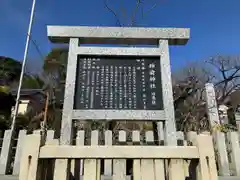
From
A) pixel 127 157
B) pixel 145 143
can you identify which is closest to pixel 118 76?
pixel 127 157

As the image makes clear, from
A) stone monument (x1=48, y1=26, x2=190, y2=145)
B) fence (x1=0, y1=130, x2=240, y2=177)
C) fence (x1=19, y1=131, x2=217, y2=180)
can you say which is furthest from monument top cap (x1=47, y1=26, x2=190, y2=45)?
fence (x1=0, y1=130, x2=240, y2=177)

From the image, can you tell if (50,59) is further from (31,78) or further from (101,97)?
(101,97)

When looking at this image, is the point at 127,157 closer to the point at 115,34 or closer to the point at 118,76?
the point at 118,76

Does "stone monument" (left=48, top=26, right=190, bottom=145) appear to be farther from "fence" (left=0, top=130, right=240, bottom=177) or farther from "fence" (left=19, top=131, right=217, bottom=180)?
"fence" (left=0, top=130, right=240, bottom=177)

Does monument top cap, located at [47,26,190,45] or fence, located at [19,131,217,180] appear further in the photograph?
monument top cap, located at [47,26,190,45]

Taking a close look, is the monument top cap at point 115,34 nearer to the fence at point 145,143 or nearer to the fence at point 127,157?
the fence at point 127,157

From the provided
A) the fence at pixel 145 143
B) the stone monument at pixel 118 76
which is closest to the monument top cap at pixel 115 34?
the stone monument at pixel 118 76

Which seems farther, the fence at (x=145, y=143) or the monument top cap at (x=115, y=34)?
the fence at (x=145, y=143)

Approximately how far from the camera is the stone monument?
2.29 metres

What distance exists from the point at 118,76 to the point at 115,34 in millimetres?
684

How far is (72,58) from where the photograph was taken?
258cm

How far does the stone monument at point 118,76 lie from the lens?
7.53 ft

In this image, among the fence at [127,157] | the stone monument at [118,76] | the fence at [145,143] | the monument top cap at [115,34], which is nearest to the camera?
the fence at [127,157]

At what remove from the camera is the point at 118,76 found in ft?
8.32
